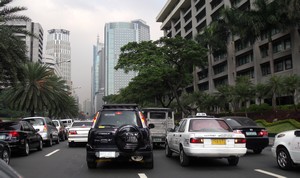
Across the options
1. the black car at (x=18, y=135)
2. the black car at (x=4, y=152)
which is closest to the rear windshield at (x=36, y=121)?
the black car at (x=18, y=135)

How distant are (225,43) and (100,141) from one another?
4634cm

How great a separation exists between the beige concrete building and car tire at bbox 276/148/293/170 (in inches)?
1255

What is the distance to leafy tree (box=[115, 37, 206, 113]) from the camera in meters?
43.0

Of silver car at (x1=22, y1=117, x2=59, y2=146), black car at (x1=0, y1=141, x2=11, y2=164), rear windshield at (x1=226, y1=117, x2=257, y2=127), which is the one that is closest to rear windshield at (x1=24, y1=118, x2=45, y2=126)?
silver car at (x1=22, y1=117, x2=59, y2=146)

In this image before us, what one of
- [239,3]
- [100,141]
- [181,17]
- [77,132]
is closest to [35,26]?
[181,17]

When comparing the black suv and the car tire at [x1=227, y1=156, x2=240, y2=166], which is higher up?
the black suv

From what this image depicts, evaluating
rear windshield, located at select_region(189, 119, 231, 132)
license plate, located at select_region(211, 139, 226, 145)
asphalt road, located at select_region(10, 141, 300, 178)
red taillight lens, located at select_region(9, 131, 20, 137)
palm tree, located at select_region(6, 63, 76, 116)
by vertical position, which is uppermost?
palm tree, located at select_region(6, 63, 76, 116)

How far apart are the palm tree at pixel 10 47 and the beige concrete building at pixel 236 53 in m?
29.7

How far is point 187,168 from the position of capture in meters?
10.1

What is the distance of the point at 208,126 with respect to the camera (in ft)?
34.9

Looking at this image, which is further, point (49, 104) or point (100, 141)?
point (49, 104)

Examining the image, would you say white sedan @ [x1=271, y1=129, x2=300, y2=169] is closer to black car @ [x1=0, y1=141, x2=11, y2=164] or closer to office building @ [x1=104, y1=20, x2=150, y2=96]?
black car @ [x1=0, y1=141, x2=11, y2=164]

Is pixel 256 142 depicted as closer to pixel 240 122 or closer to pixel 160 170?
pixel 240 122

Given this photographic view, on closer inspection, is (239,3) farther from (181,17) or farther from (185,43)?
(181,17)
